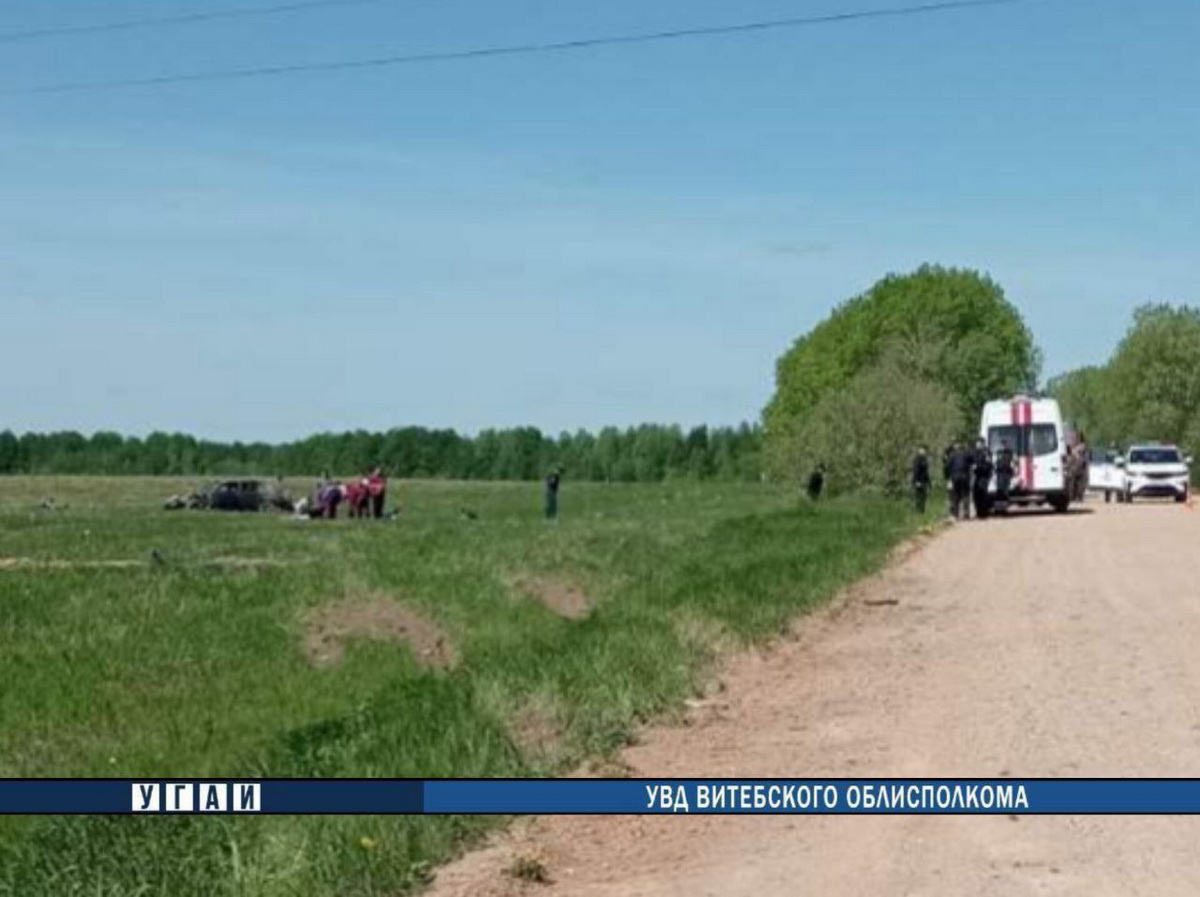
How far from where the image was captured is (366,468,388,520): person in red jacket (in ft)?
197

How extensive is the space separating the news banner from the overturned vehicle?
66.5m

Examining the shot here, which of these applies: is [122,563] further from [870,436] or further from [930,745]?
[870,436]

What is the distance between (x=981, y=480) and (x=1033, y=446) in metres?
3.54

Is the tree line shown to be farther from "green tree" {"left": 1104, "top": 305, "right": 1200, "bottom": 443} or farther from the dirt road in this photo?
the dirt road

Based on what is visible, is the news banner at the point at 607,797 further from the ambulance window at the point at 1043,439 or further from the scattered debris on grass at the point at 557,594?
the ambulance window at the point at 1043,439

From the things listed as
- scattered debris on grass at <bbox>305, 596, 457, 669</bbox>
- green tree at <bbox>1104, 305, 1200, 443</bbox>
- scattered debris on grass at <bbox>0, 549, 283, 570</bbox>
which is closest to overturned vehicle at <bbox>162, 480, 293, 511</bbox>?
scattered debris on grass at <bbox>0, 549, 283, 570</bbox>

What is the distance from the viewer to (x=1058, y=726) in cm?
1180

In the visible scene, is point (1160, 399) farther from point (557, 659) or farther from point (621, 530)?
point (557, 659)

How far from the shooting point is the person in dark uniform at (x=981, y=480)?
42.8 metres

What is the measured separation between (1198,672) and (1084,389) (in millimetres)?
125277

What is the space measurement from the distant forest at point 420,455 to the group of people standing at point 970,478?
10996cm

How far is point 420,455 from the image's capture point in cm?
17700

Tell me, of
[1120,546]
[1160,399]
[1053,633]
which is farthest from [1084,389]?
[1053,633]

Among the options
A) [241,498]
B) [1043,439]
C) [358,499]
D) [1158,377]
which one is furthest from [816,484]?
[1158,377]
